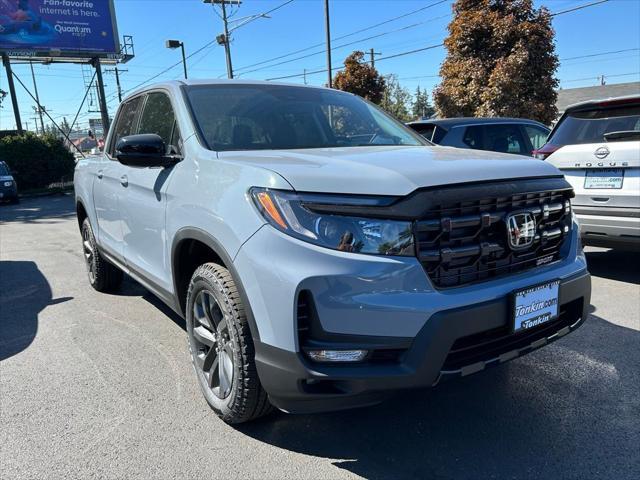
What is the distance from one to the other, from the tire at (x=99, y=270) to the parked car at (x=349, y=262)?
2354 mm

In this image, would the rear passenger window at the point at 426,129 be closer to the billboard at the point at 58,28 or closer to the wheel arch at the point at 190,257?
the wheel arch at the point at 190,257

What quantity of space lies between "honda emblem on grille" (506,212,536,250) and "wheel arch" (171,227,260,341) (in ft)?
4.14

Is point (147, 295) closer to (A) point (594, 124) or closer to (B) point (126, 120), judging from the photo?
(B) point (126, 120)

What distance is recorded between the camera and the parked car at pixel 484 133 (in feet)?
22.4

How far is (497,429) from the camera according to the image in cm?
264

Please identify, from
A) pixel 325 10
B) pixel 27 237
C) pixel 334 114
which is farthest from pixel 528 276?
pixel 325 10

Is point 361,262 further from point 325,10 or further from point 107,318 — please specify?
point 325,10

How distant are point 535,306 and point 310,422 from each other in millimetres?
1326

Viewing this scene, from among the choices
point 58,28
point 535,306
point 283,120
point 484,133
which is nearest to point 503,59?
point 484,133

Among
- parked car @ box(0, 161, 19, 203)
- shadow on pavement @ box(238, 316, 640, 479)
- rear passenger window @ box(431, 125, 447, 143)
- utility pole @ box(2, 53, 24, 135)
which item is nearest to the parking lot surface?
shadow on pavement @ box(238, 316, 640, 479)

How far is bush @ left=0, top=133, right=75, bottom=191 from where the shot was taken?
2170 centimetres

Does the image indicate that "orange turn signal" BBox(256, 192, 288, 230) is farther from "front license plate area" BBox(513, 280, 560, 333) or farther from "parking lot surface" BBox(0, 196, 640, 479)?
"front license plate area" BBox(513, 280, 560, 333)

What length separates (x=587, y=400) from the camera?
291 cm

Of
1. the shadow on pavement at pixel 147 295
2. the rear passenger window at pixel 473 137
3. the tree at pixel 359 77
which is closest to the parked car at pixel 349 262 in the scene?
the shadow on pavement at pixel 147 295
